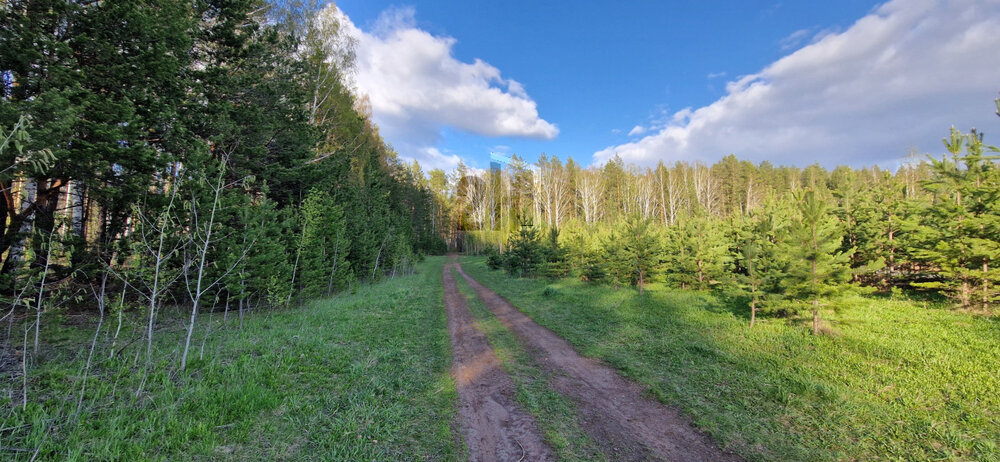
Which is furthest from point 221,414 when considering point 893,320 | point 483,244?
point 483,244

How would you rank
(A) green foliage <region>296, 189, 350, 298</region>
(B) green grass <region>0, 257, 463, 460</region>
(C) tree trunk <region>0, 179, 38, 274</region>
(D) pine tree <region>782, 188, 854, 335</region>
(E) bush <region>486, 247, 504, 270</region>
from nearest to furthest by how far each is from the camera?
(B) green grass <region>0, 257, 463, 460</region> < (C) tree trunk <region>0, 179, 38, 274</region> < (D) pine tree <region>782, 188, 854, 335</region> < (A) green foliage <region>296, 189, 350, 298</region> < (E) bush <region>486, 247, 504, 270</region>

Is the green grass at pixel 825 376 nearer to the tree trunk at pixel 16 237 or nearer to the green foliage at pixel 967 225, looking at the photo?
the green foliage at pixel 967 225

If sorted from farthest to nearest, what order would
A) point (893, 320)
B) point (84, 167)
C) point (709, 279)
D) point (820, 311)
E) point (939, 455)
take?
1. point (709, 279)
2. point (893, 320)
3. point (820, 311)
4. point (84, 167)
5. point (939, 455)

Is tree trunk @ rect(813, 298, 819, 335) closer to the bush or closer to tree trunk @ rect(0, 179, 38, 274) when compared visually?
tree trunk @ rect(0, 179, 38, 274)

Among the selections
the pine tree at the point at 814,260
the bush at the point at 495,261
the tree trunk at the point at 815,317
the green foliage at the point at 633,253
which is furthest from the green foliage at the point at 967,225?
the bush at the point at 495,261

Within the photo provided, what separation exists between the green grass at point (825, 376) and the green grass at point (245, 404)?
130 inches

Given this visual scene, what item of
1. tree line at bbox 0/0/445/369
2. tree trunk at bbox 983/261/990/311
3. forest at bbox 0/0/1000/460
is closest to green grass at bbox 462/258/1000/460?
forest at bbox 0/0/1000/460

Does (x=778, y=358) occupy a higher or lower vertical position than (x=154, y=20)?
lower

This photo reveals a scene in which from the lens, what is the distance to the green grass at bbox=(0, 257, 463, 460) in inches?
133

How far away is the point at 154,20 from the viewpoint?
6.94 m

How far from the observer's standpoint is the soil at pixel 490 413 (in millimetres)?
3477

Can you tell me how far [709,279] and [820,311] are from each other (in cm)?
706

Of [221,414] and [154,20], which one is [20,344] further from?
[154,20]

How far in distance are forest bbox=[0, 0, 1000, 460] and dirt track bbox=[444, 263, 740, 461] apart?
0.31m
